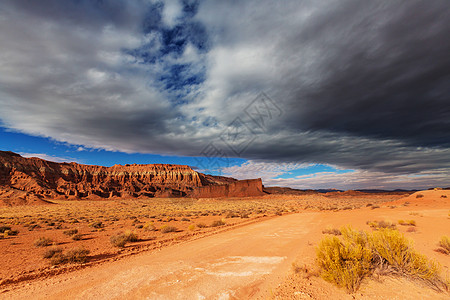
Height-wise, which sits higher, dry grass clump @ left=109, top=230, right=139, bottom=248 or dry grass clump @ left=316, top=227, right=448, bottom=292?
dry grass clump @ left=316, top=227, right=448, bottom=292

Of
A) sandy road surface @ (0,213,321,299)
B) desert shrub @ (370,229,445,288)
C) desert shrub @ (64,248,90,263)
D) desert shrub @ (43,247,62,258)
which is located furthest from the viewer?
desert shrub @ (43,247,62,258)

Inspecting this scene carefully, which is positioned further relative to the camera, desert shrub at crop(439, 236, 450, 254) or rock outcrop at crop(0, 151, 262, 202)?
rock outcrop at crop(0, 151, 262, 202)

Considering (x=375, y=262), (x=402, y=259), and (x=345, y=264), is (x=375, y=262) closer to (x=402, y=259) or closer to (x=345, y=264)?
(x=402, y=259)

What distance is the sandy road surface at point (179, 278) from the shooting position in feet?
15.6

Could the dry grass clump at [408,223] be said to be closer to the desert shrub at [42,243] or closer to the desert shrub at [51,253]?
the desert shrub at [51,253]

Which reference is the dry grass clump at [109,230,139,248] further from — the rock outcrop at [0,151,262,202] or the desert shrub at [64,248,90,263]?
the rock outcrop at [0,151,262,202]

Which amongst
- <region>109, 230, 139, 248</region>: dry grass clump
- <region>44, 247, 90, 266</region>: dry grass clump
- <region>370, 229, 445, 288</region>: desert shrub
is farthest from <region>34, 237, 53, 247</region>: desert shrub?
<region>370, 229, 445, 288</region>: desert shrub

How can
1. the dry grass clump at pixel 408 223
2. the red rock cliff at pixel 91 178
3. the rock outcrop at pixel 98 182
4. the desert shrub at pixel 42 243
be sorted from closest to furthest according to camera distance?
the desert shrub at pixel 42 243, the dry grass clump at pixel 408 223, the rock outcrop at pixel 98 182, the red rock cliff at pixel 91 178

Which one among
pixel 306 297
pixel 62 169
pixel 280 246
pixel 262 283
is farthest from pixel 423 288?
pixel 62 169

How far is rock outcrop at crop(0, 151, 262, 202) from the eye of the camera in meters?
81.4

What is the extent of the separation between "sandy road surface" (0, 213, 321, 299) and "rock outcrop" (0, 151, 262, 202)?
7468 centimetres

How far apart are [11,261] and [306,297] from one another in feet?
37.4

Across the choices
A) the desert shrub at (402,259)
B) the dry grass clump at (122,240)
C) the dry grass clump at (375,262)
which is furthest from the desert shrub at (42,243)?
the desert shrub at (402,259)

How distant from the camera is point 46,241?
36.7 feet
